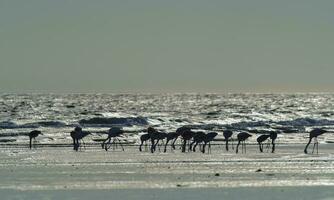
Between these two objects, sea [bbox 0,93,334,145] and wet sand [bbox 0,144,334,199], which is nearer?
wet sand [bbox 0,144,334,199]

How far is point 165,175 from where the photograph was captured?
62.3ft

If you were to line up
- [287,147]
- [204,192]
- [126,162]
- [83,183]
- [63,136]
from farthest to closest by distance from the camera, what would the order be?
[63,136] → [287,147] → [126,162] → [83,183] → [204,192]

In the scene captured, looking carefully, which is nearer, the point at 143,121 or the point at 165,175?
the point at 165,175

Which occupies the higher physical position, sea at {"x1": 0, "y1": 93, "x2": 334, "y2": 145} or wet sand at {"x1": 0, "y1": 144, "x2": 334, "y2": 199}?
wet sand at {"x1": 0, "y1": 144, "x2": 334, "y2": 199}

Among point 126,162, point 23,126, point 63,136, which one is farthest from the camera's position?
point 23,126

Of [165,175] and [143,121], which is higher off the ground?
[165,175]

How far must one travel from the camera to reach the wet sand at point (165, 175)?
15.9 m

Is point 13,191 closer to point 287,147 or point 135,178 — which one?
point 135,178

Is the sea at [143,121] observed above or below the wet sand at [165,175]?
below

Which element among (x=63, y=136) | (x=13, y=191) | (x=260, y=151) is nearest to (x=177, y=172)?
(x=13, y=191)

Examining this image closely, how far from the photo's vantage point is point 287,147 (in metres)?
31.0

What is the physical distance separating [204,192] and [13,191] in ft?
13.0

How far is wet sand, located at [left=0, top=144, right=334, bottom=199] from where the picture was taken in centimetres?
1585

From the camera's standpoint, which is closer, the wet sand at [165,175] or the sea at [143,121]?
the wet sand at [165,175]
